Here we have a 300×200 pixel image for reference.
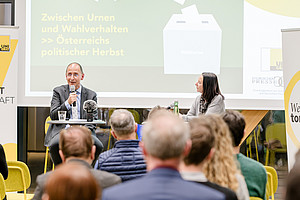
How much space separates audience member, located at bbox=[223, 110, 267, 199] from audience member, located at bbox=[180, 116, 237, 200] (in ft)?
1.97

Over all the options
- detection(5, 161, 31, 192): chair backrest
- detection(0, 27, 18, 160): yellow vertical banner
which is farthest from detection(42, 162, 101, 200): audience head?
detection(0, 27, 18, 160): yellow vertical banner

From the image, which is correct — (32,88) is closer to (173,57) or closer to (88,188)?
(173,57)

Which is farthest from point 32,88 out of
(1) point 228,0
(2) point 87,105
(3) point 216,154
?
(3) point 216,154

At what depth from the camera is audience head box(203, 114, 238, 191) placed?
2027 mm

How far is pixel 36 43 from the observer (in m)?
5.67

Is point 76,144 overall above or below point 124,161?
above

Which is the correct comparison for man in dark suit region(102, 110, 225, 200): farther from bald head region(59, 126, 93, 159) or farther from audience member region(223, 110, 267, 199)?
audience member region(223, 110, 267, 199)

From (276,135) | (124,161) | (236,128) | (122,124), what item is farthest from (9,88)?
(236,128)

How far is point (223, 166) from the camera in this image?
2.05m

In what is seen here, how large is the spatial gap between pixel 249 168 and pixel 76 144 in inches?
37.8

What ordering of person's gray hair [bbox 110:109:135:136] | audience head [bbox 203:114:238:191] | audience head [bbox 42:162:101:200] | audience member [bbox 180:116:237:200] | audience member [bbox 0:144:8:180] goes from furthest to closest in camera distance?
audience member [bbox 0:144:8:180], person's gray hair [bbox 110:109:135:136], audience head [bbox 203:114:238:191], audience member [bbox 180:116:237:200], audience head [bbox 42:162:101:200]

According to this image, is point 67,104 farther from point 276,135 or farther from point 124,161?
point 276,135

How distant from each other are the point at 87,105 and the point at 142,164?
170 centimetres

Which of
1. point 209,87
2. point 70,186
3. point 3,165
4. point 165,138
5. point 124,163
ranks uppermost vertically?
point 209,87
